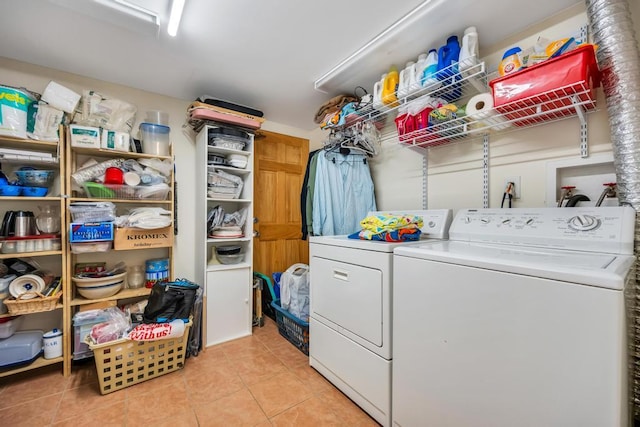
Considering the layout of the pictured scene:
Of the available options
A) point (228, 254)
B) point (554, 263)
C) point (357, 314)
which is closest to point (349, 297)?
point (357, 314)

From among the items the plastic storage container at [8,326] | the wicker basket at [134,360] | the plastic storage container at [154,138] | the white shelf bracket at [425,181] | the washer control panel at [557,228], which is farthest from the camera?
the plastic storage container at [154,138]

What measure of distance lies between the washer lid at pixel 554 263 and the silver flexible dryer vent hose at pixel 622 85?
0.30 meters

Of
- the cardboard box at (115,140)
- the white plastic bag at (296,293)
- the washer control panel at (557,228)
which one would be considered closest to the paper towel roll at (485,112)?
the washer control panel at (557,228)

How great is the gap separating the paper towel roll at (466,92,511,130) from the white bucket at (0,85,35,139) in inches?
107

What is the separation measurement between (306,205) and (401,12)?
5.04 feet

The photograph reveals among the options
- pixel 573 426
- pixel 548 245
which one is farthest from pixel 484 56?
pixel 573 426

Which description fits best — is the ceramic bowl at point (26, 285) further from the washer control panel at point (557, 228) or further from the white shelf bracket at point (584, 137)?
the white shelf bracket at point (584, 137)

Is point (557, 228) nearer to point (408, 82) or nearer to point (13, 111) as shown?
point (408, 82)

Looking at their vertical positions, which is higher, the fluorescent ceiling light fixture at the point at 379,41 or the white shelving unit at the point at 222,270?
the fluorescent ceiling light fixture at the point at 379,41

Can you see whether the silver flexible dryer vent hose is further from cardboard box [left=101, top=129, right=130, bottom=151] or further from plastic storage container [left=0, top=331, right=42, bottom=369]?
plastic storage container [left=0, top=331, right=42, bottom=369]

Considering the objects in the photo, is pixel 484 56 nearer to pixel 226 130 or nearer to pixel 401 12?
pixel 401 12

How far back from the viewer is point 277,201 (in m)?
2.95

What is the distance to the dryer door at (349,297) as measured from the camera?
1328mm

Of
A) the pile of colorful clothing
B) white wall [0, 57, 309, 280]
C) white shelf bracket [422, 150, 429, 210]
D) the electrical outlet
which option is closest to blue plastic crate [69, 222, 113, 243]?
white wall [0, 57, 309, 280]
